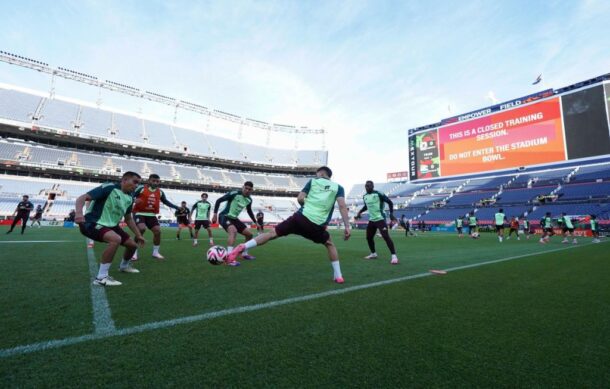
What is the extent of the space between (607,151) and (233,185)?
43.7 meters

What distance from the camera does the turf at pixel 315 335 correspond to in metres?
1.58

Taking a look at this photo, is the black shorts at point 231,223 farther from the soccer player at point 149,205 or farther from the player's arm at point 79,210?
the player's arm at point 79,210

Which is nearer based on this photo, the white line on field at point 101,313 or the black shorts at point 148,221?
the white line on field at point 101,313

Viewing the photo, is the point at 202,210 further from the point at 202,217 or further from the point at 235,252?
the point at 235,252

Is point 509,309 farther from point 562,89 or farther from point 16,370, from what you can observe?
point 562,89

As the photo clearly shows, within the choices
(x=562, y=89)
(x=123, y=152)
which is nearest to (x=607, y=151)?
(x=562, y=89)

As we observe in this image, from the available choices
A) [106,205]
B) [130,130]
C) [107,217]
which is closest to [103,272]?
[107,217]

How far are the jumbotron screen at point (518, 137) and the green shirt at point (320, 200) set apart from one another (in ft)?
62.7

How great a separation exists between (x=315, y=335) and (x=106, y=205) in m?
3.74

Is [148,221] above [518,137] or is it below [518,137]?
below

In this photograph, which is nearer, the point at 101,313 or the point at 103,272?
the point at 101,313

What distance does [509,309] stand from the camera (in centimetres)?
291

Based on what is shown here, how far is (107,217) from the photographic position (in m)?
4.25

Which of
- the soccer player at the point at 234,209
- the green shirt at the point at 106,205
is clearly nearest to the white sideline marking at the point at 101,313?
the green shirt at the point at 106,205
